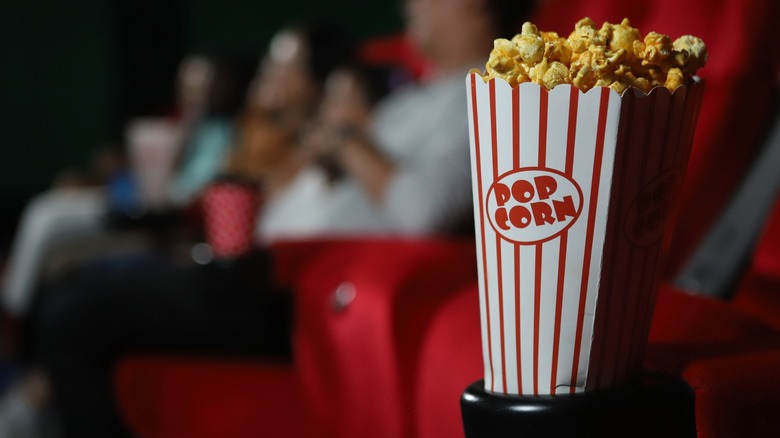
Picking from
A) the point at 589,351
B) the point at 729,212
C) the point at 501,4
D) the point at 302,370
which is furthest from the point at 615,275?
the point at 501,4

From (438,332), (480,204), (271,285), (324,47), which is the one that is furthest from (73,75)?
(480,204)

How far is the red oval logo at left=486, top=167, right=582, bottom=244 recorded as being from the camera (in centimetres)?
50

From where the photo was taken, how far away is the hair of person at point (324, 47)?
2395 mm

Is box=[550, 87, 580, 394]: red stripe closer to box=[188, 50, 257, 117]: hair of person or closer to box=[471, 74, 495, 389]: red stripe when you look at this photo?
box=[471, 74, 495, 389]: red stripe

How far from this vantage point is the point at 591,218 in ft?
1.65

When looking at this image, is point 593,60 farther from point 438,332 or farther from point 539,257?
point 438,332

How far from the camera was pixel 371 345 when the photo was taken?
962 mm

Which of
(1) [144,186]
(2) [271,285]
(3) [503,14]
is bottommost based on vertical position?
(2) [271,285]

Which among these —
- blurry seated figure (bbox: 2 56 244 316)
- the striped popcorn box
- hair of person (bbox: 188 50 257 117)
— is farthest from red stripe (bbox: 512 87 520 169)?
hair of person (bbox: 188 50 257 117)

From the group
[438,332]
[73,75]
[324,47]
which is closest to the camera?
[438,332]

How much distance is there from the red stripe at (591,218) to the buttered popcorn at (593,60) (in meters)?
0.01

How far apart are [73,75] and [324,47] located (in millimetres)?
2721

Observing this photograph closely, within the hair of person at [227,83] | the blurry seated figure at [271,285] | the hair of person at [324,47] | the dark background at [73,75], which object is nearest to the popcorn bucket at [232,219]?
the blurry seated figure at [271,285]

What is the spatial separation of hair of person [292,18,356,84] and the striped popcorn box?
189cm
